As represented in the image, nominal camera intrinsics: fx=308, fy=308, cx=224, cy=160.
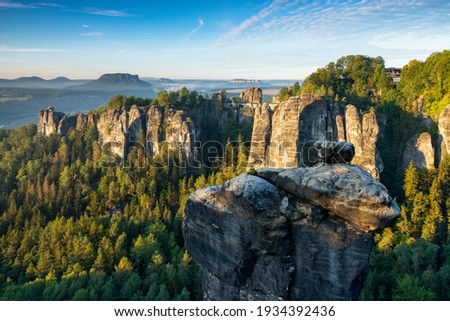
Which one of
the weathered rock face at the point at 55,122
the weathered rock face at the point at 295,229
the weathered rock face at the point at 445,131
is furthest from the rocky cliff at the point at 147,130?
the weathered rock face at the point at 295,229

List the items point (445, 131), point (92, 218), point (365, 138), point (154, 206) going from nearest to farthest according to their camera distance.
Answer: point (92, 218) < point (445, 131) < point (365, 138) < point (154, 206)

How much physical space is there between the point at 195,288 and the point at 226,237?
15.2m

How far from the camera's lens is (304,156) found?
40.4 m

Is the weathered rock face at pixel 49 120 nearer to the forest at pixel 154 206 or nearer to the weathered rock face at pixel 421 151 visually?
the forest at pixel 154 206

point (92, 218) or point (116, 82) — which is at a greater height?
point (116, 82)

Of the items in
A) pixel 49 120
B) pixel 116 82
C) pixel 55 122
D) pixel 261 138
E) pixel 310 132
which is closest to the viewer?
pixel 310 132

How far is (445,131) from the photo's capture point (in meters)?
38.2

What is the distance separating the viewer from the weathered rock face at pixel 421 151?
126 ft

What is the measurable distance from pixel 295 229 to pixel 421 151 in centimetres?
3395

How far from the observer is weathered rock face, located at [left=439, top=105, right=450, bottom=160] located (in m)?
37.8

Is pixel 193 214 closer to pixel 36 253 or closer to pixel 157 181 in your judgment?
pixel 36 253

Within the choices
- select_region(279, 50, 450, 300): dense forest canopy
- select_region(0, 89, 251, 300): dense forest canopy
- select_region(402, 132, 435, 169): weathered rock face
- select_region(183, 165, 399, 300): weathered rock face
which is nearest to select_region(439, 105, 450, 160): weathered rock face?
select_region(402, 132, 435, 169): weathered rock face

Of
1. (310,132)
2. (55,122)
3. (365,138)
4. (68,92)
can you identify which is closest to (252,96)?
(310,132)

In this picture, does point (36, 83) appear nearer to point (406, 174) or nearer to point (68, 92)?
point (68, 92)
